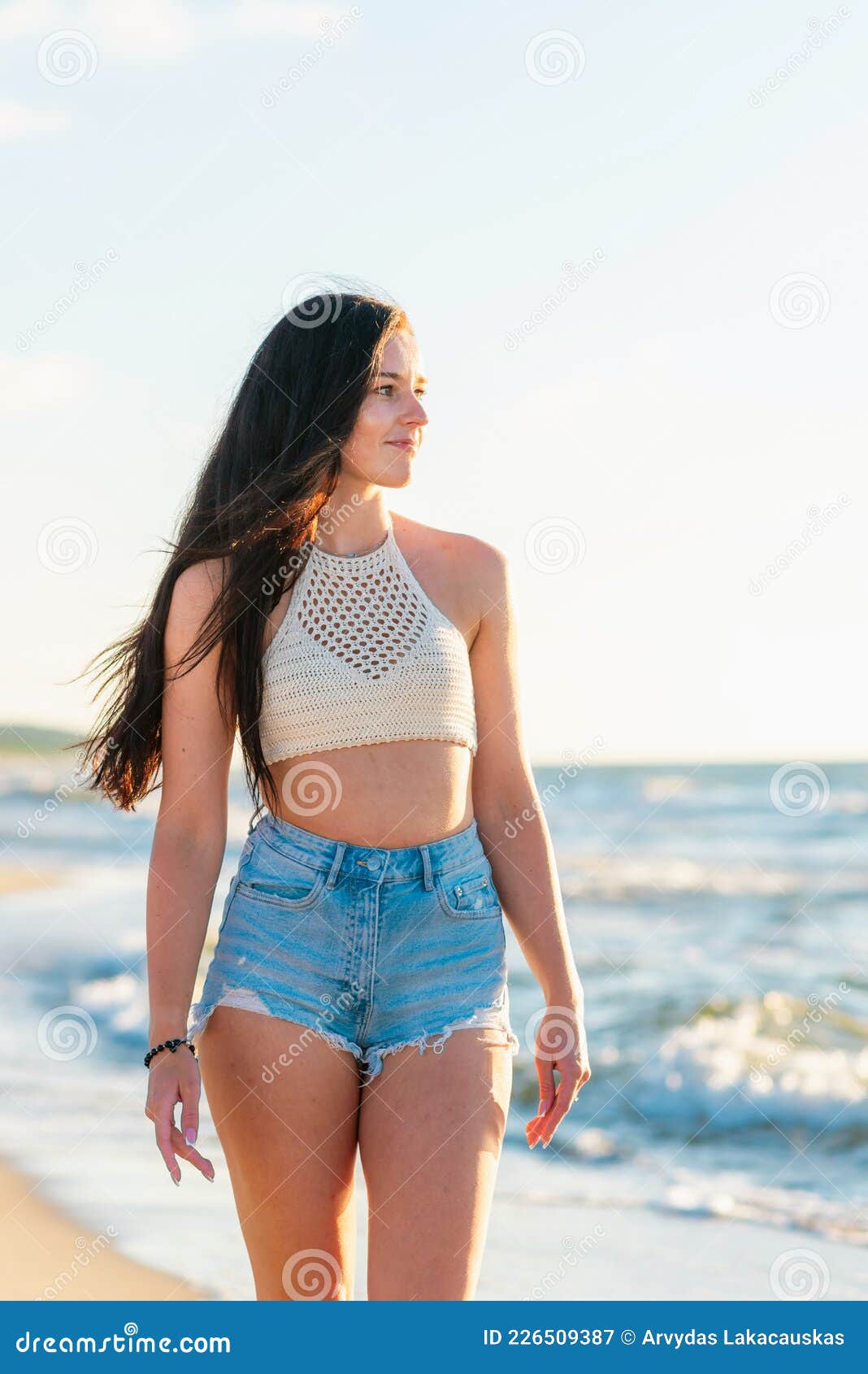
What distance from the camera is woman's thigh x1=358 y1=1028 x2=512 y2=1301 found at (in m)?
2.23

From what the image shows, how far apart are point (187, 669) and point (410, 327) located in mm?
739

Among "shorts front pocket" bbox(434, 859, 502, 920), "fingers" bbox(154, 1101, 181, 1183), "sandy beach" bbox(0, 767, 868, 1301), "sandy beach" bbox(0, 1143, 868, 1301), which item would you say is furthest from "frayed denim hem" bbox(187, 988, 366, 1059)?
"sandy beach" bbox(0, 1143, 868, 1301)

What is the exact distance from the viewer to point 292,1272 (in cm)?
232

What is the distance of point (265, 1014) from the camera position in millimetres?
2305

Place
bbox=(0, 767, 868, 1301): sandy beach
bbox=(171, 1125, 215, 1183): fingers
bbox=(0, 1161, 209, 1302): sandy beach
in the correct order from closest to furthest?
bbox=(171, 1125, 215, 1183): fingers
bbox=(0, 1161, 209, 1302): sandy beach
bbox=(0, 767, 868, 1301): sandy beach

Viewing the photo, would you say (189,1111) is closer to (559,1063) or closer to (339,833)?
(339,833)

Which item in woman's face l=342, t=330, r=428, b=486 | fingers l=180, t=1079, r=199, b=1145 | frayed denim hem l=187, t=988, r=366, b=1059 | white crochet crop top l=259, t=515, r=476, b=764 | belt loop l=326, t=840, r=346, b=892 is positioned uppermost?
woman's face l=342, t=330, r=428, b=486

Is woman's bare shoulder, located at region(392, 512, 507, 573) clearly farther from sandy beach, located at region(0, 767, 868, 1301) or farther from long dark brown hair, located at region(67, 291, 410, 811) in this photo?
sandy beach, located at region(0, 767, 868, 1301)

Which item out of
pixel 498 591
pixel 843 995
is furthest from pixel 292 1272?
pixel 843 995

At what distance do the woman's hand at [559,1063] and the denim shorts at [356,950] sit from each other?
5.2 inches

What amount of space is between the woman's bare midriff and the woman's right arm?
117mm

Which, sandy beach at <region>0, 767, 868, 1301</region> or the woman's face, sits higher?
the woman's face

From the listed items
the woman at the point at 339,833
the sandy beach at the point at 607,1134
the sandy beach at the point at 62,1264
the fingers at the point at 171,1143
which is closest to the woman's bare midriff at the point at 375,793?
the woman at the point at 339,833

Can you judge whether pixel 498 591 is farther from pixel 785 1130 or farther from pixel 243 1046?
pixel 785 1130
